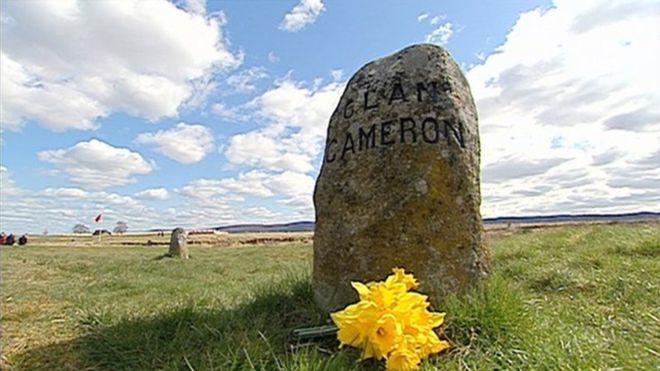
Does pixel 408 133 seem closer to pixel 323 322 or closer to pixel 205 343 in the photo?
pixel 323 322

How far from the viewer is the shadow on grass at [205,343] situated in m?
3.28

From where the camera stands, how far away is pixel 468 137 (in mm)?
4285

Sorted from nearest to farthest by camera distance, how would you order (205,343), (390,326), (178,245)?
(390,326) → (205,343) → (178,245)

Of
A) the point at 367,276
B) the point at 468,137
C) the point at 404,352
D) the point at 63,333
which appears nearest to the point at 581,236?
the point at 468,137

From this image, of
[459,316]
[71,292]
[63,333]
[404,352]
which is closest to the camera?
[404,352]

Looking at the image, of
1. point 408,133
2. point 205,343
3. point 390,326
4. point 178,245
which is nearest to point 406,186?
point 408,133

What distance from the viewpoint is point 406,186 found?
402 centimetres

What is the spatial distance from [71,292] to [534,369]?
741 cm

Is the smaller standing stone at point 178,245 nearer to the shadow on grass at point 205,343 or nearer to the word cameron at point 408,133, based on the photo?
the shadow on grass at point 205,343

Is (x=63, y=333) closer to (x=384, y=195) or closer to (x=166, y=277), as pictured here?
(x=384, y=195)

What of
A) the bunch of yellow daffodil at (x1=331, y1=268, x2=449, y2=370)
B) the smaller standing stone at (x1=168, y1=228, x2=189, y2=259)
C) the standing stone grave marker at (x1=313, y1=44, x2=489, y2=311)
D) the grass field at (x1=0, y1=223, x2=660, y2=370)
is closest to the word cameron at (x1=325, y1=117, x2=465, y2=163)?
the standing stone grave marker at (x1=313, y1=44, x2=489, y2=311)

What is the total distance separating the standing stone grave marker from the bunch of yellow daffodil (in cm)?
100

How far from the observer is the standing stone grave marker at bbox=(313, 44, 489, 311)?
3980 millimetres

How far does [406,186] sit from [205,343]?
2094mm
